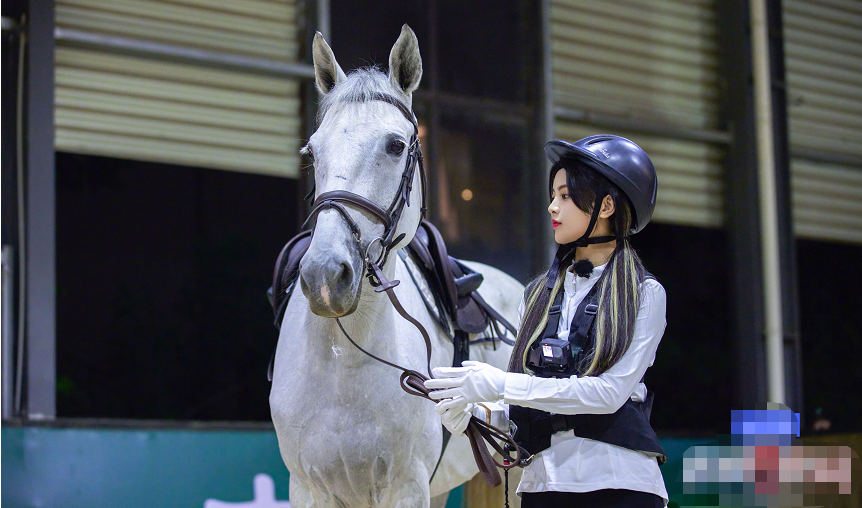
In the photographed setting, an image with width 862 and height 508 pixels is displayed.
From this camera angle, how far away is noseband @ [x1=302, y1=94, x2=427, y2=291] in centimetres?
250

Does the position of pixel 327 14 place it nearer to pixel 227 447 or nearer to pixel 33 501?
pixel 227 447

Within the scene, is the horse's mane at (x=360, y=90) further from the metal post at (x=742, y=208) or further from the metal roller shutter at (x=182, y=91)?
the metal post at (x=742, y=208)

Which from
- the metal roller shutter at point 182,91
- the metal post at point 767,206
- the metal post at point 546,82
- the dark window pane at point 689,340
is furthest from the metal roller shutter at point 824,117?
the metal roller shutter at point 182,91

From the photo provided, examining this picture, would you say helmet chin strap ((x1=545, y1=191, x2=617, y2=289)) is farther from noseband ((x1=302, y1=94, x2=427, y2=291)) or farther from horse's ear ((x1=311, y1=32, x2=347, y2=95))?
horse's ear ((x1=311, y1=32, x2=347, y2=95))

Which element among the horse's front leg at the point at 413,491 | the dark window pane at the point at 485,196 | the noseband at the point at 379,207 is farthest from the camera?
the dark window pane at the point at 485,196

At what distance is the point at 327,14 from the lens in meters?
6.07

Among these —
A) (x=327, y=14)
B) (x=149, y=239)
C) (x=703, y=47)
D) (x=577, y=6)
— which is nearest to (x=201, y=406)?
(x=149, y=239)

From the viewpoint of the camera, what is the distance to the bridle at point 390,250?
2.28 meters

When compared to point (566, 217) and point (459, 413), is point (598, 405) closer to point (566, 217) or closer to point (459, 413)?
point (459, 413)

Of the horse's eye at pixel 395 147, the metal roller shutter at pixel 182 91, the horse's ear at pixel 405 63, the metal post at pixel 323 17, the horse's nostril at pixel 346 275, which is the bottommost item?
the horse's nostril at pixel 346 275

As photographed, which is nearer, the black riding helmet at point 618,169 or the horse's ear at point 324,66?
the black riding helmet at point 618,169

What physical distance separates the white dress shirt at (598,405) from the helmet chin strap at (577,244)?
0.19 m

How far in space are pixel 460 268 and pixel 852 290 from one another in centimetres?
634

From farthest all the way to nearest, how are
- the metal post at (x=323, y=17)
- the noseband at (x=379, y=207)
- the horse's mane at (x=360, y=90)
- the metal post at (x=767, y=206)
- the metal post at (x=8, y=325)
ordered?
the metal post at (x=767, y=206), the metal post at (x=323, y=17), the metal post at (x=8, y=325), the horse's mane at (x=360, y=90), the noseband at (x=379, y=207)
